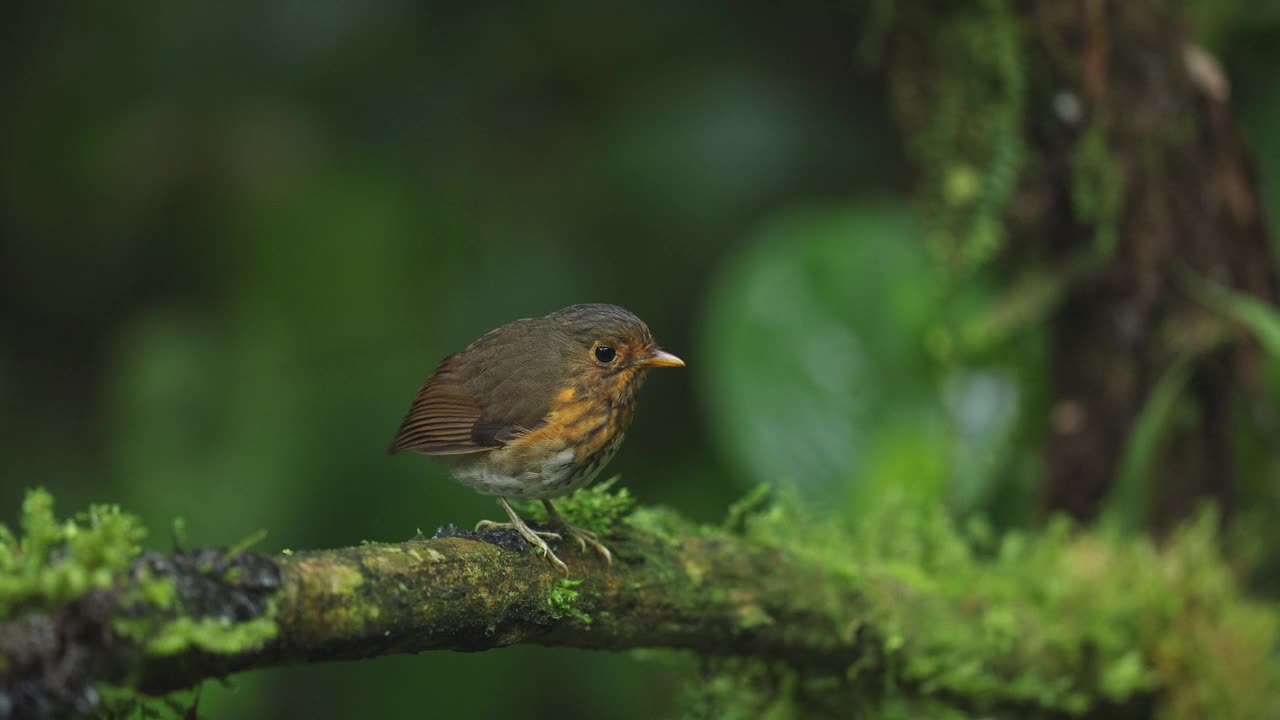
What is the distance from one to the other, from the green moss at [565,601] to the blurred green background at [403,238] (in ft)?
6.13

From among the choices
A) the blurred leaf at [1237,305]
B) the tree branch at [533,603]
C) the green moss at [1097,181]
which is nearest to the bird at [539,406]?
the tree branch at [533,603]

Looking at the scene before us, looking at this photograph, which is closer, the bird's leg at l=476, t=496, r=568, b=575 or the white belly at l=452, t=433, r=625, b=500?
the bird's leg at l=476, t=496, r=568, b=575

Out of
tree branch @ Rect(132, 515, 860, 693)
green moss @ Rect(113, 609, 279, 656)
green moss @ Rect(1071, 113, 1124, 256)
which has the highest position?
green moss @ Rect(1071, 113, 1124, 256)

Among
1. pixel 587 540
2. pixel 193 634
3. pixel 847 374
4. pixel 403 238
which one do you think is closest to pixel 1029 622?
pixel 847 374

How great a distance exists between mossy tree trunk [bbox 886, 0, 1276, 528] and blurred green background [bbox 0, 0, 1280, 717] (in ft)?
0.83

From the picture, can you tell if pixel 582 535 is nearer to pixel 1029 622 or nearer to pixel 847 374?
pixel 1029 622

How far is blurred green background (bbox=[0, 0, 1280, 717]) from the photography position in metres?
4.14

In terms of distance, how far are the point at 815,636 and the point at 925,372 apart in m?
1.43

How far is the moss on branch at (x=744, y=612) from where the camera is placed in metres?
1.45

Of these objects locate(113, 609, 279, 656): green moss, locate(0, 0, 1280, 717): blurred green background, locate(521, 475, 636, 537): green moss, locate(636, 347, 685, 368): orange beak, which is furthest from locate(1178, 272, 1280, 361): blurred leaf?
locate(113, 609, 279, 656): green moss

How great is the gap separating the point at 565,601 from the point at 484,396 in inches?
20.9

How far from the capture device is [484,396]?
8.01 feet

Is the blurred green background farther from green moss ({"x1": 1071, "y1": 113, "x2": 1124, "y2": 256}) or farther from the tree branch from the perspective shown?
the tree branch

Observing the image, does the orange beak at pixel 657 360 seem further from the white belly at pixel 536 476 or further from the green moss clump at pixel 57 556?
the green moss clump at pixel 57 556
